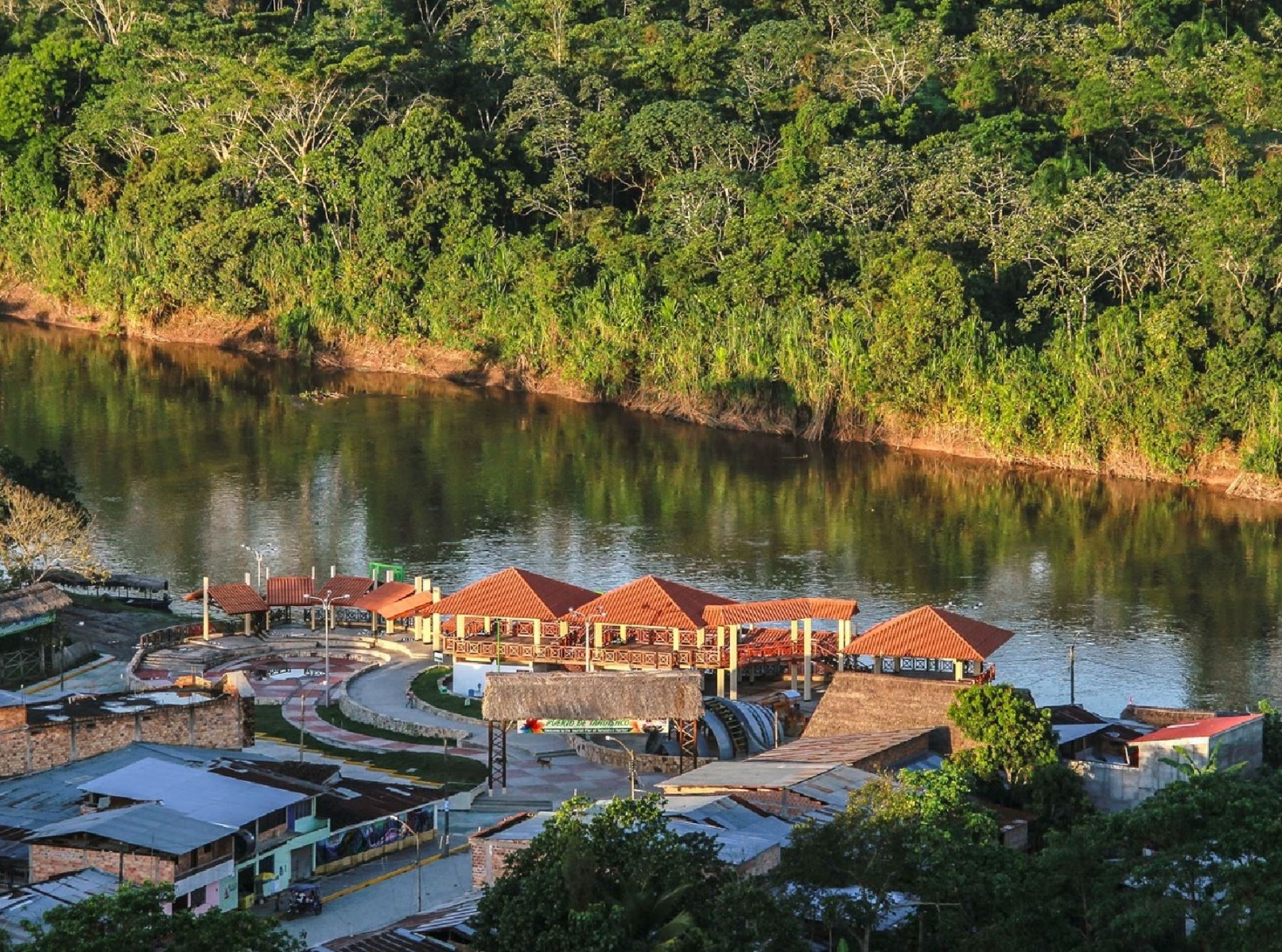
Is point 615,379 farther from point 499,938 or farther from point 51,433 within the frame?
point 499,938

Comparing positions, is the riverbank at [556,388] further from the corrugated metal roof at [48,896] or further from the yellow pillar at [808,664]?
the corrugated metal roof at [48,896]

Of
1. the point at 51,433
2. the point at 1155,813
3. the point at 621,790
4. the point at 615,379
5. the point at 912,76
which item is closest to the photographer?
the point at 1155,813

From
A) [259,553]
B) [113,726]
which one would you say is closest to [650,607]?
[113,726]

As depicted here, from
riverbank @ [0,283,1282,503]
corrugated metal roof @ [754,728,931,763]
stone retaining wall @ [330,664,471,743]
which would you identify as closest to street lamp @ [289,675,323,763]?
stone retaining wall @ [330,664,471,743]

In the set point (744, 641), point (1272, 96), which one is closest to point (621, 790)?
point (744, 641)

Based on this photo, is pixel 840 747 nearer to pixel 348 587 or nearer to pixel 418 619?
pixel 418 619

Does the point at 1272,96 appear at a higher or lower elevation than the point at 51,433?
higher

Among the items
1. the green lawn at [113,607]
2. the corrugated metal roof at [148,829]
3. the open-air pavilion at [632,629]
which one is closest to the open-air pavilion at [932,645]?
the open-air pavilion at [632,629]
